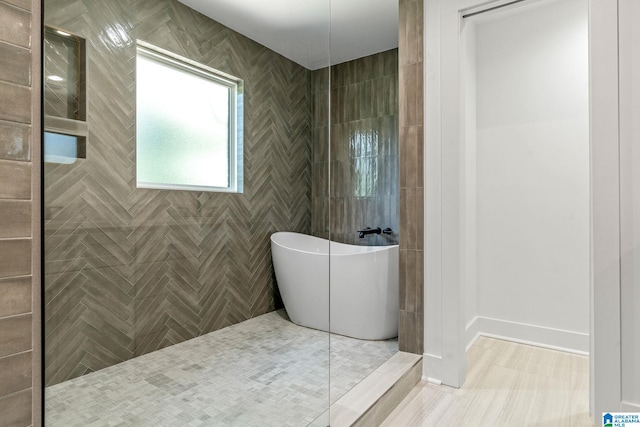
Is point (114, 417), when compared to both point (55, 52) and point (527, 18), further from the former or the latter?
point (527, 18)

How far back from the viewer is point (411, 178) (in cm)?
213

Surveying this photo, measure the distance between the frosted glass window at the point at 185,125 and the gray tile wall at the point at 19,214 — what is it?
0.44 meters

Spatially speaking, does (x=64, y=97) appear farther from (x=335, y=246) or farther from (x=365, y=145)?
(x=365, y=145)

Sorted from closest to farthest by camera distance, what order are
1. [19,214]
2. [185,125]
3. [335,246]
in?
[19,214], [185,125], [335,246]

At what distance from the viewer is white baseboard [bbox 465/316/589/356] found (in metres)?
2.43

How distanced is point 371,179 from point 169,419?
74.1 inches

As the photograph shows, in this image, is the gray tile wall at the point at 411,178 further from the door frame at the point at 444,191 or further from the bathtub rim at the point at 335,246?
the bathtub rim at the point at 335,246

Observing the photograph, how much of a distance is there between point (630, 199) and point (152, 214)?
1944 mm

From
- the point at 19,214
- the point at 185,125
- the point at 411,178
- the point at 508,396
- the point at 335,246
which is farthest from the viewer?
the point at 335,246

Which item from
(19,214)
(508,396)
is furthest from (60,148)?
(508,396)

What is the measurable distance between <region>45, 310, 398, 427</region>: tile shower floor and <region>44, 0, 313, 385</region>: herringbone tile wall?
0.06 meters

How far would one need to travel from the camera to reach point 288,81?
1.70 metres

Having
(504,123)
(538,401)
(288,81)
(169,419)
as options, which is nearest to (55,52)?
(288,81)

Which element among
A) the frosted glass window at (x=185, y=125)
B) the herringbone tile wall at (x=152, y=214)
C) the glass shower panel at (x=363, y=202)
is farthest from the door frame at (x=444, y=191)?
the frosted glass window at (x=185, y=125)
